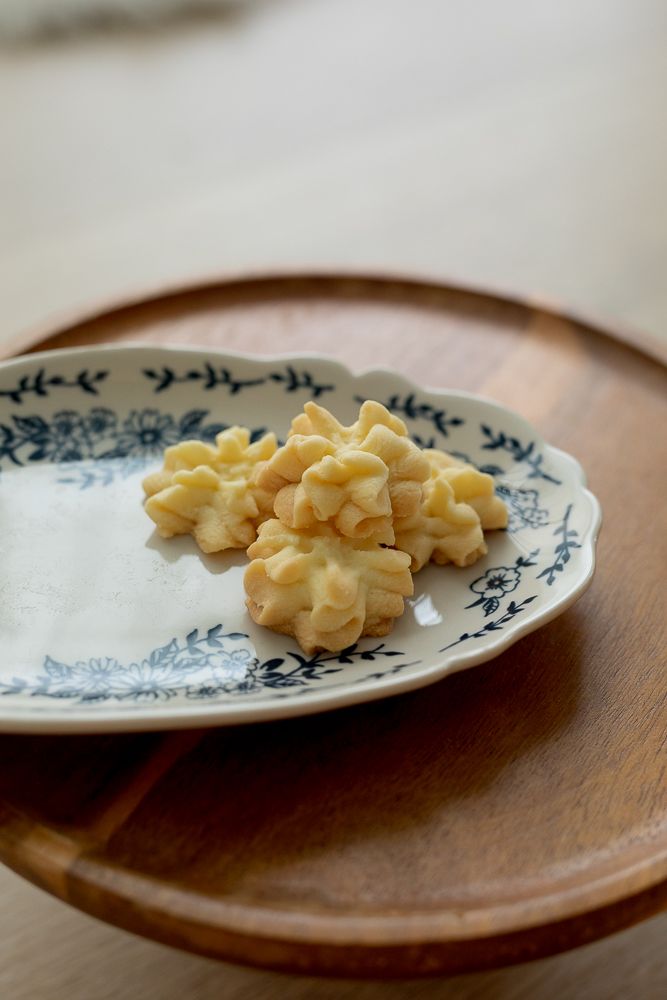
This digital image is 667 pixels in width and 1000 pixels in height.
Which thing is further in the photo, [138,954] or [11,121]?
[11,121]

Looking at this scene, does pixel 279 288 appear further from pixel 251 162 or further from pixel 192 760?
pixel 251 162

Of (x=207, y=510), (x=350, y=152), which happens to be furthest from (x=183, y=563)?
(x=350, y=152)

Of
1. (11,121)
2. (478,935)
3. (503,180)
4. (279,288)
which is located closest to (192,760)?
(478,935)

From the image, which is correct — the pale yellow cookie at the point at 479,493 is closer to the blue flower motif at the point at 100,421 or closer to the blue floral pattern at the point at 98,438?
the blue floral pattern at the point at 98,438

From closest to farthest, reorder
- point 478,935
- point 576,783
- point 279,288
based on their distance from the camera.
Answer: point 478,935 → point 576,783 → point 279,288

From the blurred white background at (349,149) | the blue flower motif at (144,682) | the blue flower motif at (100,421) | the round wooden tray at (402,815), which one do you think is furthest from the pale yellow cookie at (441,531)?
the blurred white background at (349,149)

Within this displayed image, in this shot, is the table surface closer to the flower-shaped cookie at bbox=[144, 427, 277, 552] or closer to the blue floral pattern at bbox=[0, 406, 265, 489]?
the blue floral pattern at bbox=[0, 406, 265, 489]

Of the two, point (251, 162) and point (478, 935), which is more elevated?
point (251, 162)

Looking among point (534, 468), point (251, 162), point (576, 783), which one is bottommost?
point (576, 783)

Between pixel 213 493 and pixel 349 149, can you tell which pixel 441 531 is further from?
pixel 349 149
